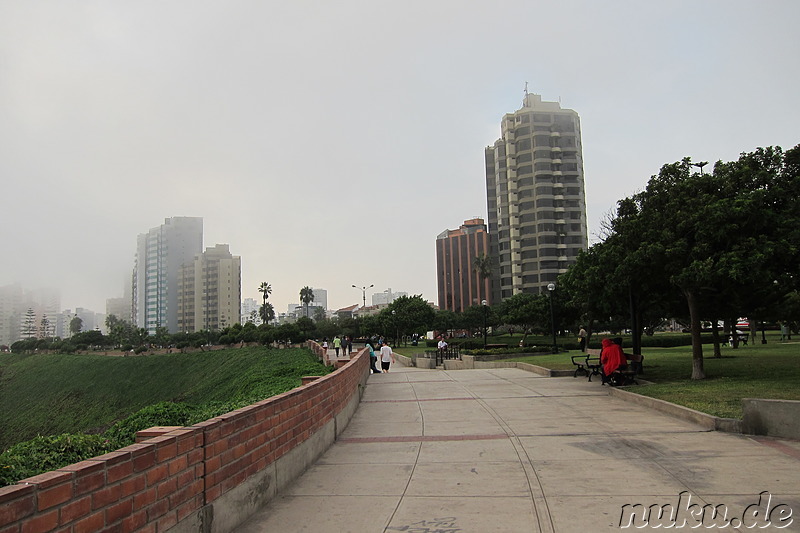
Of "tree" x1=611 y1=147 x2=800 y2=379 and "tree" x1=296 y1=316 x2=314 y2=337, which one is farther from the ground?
"tree" x1=611 y1=147 x2=800 y2=379

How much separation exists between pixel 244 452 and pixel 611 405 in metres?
8.72

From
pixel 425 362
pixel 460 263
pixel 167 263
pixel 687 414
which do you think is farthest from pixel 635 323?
pixel 167 263

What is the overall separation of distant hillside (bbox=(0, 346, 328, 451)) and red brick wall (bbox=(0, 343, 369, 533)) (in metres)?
30.9

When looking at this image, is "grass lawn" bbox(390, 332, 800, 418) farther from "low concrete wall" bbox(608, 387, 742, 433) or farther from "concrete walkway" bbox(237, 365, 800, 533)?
"concrete walkway" bbox(237, 365, 800, 533)

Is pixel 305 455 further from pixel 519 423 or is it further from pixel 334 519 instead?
pixel 519 423

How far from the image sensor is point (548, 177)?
101m

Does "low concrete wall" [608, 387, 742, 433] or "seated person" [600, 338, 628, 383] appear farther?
"seated person" [600, 338, 628, 383]

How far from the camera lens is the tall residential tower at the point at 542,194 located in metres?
99.9

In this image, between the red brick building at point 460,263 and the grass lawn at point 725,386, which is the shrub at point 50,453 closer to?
the grass lawn at point 725,386

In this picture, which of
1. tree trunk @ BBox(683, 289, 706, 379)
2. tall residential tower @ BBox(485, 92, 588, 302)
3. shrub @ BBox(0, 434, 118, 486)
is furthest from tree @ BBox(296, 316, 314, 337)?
shrub @ BBox(0, 434, 118, 486)

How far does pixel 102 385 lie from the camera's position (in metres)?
57.8

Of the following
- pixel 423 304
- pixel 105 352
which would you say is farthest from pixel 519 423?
pixel 105 352

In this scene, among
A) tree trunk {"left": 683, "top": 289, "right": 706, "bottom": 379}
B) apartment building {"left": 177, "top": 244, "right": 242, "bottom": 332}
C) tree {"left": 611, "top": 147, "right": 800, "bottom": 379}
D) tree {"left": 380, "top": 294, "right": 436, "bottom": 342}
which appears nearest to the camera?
tree {"left": 611, "top": 147, "right": 800, "bottom": 379}

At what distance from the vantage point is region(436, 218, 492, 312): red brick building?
135m
